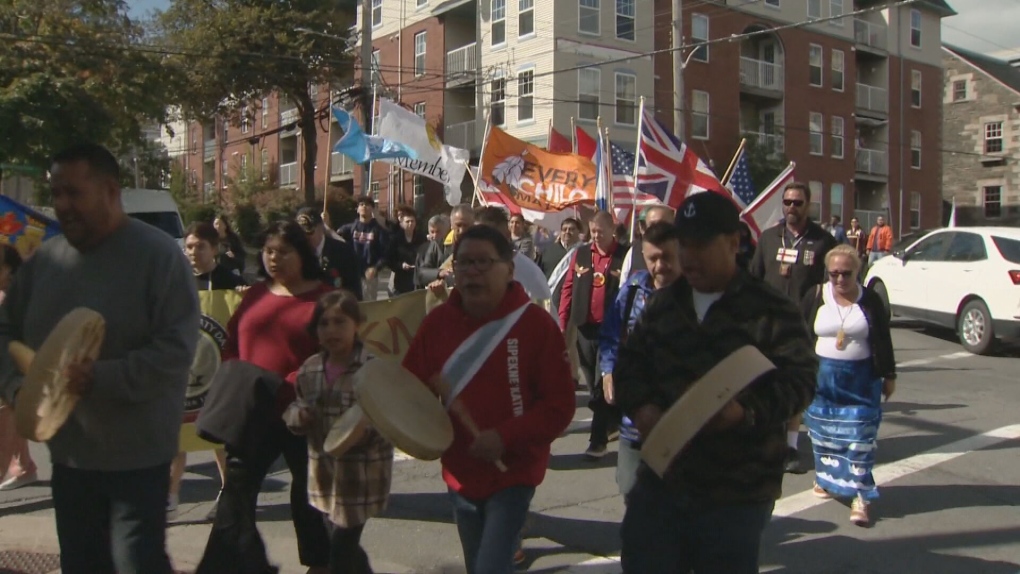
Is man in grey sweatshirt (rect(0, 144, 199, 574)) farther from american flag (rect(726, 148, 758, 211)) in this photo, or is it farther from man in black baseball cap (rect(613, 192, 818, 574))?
american flag (rect(726, 148, 758, 211))

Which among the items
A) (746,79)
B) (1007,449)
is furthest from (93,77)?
(746,79)

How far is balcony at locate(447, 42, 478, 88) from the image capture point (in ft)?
106

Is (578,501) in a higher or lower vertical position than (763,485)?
lower

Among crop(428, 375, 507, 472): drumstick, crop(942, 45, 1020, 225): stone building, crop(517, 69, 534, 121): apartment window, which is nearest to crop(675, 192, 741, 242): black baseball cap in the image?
crop(428, 375, 507, 472): drumstick

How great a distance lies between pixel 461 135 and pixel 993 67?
107 ft

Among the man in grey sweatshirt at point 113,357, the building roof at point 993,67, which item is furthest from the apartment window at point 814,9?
the man in grey sweatshirt at point 113,357

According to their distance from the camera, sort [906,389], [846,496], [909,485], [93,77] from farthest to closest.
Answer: [93,77]
[906,389]
[909,485]
[846,496]

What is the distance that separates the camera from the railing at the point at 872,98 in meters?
40.6

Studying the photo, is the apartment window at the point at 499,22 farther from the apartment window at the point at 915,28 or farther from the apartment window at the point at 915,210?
the apartment window at the point at 915,210

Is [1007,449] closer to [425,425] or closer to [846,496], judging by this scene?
[846,496]

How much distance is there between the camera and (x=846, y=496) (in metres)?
6.21

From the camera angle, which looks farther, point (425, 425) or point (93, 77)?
point (93, 77)

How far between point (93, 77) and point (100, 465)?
18.9 meters

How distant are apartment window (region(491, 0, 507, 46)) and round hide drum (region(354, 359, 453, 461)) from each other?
29.0 metres
